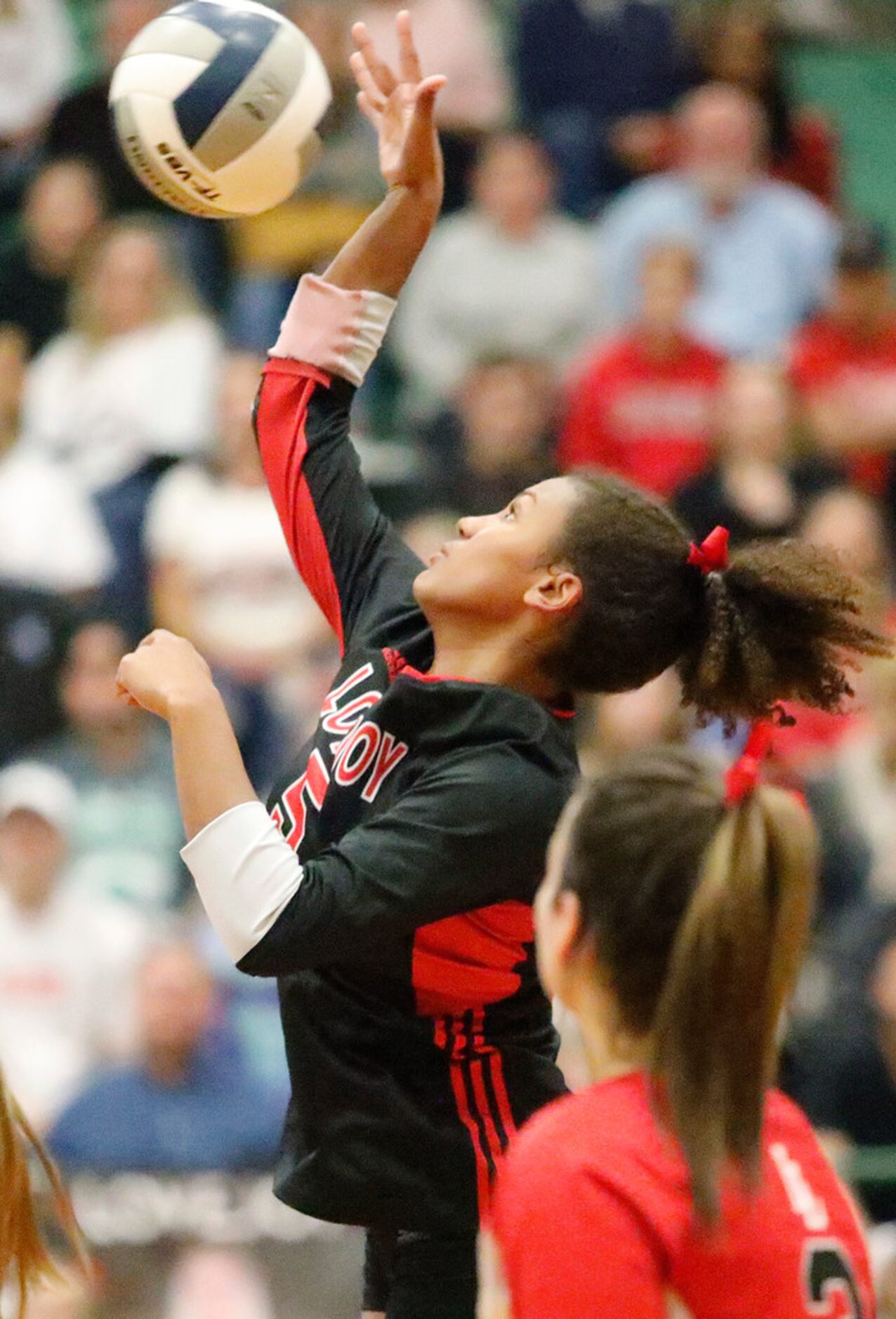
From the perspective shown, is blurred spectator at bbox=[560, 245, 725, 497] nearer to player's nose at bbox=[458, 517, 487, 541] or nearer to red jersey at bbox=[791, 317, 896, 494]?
red jersey at bbox=[791, 317, 896, 494]

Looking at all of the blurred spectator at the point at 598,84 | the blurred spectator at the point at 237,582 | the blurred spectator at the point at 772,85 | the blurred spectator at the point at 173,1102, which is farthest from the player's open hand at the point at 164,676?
the blurred spectator at the point at 772,85

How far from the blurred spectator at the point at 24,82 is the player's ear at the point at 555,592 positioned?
482 cm

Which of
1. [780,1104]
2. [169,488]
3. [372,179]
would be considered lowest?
[169,488]

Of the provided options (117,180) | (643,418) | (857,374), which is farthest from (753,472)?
(117,180)

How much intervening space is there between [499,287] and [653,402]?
72cm

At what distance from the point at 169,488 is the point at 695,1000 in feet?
15.4

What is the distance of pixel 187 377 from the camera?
260 inches

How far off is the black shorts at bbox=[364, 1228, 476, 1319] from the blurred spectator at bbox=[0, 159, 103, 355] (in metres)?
4.72

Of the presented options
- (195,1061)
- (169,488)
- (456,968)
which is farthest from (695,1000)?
(169,488)

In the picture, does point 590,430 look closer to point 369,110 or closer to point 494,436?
point 494,436

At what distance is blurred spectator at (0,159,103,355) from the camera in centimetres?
684

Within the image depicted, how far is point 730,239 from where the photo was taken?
23.3 feet

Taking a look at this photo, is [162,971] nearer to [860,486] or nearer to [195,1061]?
[195,1061]

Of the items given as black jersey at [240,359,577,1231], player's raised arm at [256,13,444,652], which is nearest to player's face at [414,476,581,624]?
black jersey at [240,359,577,1231]
